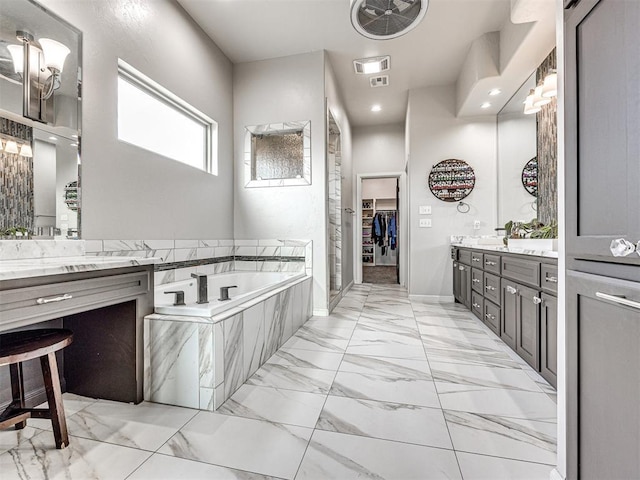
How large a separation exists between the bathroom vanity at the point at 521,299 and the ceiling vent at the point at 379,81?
2.47 meters

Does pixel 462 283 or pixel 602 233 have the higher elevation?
pixel 602 233

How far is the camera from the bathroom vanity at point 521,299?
1683mm

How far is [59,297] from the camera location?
1.16 metres

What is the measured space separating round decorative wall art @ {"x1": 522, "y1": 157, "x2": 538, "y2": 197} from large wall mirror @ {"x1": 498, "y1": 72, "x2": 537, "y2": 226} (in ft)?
0.08

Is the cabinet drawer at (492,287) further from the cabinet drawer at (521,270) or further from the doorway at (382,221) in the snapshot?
the doorway at (382,221)

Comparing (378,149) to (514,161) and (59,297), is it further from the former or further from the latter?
(59,297)

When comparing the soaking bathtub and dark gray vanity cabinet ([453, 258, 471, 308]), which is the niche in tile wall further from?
dark gray vanity cabinet ([453, 258, 471, 308])

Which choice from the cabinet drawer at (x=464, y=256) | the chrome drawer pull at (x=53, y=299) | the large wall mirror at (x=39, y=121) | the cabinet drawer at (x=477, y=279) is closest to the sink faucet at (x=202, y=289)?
the large wall mirror at (x=39, y=121)

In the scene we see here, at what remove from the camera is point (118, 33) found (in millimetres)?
2051

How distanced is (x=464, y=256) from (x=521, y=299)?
1.48 m

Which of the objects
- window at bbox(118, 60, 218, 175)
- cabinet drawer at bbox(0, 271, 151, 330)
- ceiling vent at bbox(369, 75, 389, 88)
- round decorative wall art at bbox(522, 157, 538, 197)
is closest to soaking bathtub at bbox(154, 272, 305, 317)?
cabinet drawer at bbox(0, 271, 151, 330)

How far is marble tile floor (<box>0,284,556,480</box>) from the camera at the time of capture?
44.2 inches

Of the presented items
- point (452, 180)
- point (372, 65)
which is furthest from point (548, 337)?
point (372, 65)

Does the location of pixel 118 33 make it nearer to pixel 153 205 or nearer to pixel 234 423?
pixel 153 205
